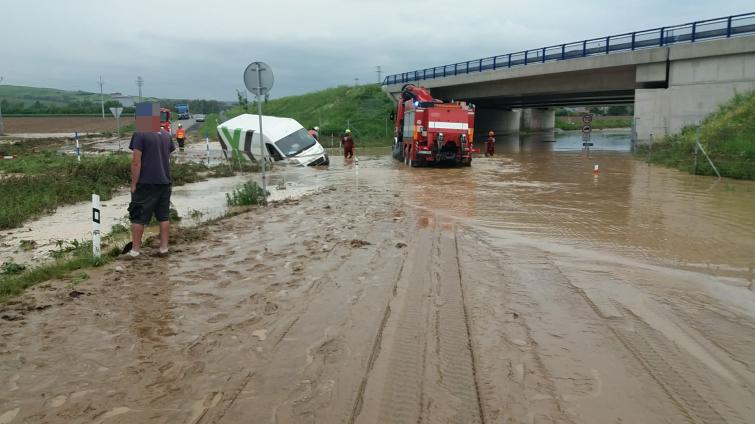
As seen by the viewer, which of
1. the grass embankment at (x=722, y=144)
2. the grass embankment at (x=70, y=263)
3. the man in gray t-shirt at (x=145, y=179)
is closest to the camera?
the grass embankment at (x=70, y=263)

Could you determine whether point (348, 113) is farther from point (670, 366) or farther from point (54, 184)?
point (670, 366)

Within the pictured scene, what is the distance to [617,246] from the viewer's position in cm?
779

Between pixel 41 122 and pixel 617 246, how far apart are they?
7401 centimetres

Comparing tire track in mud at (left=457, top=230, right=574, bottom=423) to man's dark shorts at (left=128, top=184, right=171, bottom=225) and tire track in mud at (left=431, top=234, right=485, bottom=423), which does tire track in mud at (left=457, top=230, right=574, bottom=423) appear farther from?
man's dark shorts at (left=128, top=184, right=171, bottom=225)

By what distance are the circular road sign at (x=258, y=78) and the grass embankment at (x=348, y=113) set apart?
3176 cm

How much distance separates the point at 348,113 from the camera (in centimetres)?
5109

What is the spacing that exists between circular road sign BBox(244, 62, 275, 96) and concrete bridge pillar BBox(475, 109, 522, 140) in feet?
140

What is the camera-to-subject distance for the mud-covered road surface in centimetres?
330

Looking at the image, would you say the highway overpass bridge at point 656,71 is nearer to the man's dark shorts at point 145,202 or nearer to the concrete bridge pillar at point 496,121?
the concrete bridge pillar at point 496,121

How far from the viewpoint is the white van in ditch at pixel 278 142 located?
23.2m

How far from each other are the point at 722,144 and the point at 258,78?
665 inches

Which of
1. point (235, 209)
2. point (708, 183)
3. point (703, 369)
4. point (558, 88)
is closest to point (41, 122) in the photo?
point (558, 88)

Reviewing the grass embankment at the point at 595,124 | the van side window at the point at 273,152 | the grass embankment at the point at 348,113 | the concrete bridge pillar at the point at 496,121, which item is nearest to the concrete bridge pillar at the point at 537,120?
Answer: the concrete bridge pillar at the point at 496,121

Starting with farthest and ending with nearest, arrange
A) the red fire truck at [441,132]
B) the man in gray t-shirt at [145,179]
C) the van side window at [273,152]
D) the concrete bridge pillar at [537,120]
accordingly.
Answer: the concrete bridge pillar at [537,120] < the van side window at [273,152] < the red fire truck at [441,132] < the man in gray t-shirt at [145,179]
